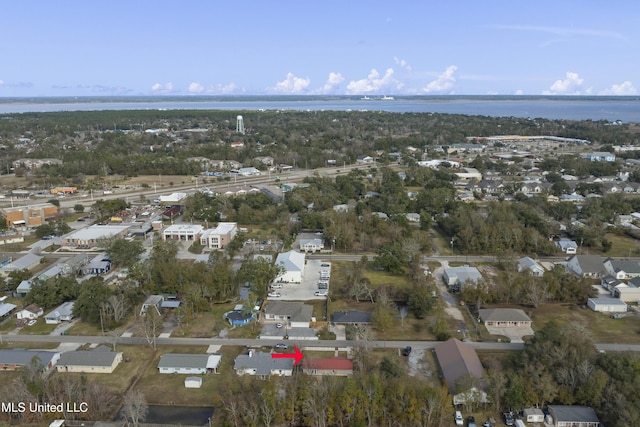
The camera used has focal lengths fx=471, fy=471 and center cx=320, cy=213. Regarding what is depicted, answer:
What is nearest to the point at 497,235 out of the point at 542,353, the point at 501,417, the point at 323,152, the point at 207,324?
the point at 542,353

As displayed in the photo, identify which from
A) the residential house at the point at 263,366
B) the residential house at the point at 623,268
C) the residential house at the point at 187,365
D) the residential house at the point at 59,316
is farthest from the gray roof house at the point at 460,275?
the residential house at the point at 59,316

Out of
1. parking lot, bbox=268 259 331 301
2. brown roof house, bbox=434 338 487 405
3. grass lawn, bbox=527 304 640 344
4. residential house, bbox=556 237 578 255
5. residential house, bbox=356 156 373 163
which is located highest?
residential house, bbox=356 156 373 163

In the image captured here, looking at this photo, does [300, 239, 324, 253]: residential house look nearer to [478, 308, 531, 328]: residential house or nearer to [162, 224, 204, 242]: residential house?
[162, 224, 204, 242]: residential house

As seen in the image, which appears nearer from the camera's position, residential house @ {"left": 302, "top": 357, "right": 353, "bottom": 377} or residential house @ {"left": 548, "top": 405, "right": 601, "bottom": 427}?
residential house @ {"left": 548, "top": 405, "right": 601, "bottom": 427}

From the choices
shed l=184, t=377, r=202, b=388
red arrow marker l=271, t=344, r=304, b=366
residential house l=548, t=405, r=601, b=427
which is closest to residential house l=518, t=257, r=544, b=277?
residential house l=548, t=405, r=601, b=427

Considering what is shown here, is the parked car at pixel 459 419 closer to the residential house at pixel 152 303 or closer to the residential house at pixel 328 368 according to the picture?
the residential house at pixel 328 368

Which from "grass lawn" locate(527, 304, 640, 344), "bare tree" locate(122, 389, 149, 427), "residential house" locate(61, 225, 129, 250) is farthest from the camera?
"residential house" locate(61, 225, 129, 250)

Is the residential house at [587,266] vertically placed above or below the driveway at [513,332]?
above

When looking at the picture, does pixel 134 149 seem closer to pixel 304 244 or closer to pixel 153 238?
pixel 153 238
